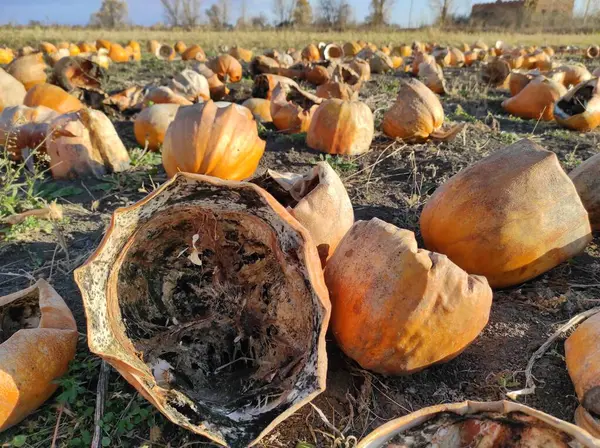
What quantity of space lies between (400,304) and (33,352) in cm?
161

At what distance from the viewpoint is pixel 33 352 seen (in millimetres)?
2059

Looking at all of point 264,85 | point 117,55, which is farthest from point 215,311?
point 117,55

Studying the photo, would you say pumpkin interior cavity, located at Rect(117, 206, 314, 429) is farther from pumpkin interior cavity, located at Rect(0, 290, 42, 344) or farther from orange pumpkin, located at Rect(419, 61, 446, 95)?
orange pumpkin, located at Rect(419, 61, 446, 95)

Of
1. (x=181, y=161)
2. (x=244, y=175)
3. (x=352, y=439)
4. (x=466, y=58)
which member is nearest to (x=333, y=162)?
(x=244, y=175)

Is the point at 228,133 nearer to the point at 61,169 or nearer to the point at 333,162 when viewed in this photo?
the point at 333,162

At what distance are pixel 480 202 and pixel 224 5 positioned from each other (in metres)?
60.8

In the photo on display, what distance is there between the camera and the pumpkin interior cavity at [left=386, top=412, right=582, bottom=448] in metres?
1.61

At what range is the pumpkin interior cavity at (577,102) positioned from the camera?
664 centimetres

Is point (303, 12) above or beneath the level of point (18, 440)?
above

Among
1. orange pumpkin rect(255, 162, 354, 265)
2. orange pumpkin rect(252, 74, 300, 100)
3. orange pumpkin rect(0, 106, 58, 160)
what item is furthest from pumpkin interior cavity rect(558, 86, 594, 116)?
orange pumpkin rect(0, 106, 58, 160)

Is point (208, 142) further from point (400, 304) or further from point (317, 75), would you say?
point (317, 75)

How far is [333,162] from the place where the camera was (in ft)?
16.1

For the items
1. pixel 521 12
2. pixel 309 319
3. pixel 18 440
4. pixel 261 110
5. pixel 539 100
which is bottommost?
pixel 18 440

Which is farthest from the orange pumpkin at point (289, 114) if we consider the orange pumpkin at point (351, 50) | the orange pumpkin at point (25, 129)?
the orange pumpkin at point (351, 50)
